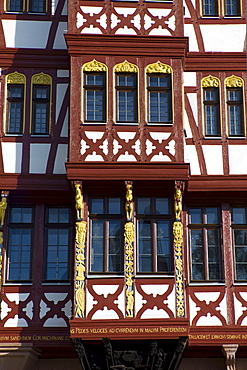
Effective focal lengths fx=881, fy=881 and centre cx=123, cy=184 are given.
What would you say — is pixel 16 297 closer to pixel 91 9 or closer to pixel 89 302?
pixel 89 302

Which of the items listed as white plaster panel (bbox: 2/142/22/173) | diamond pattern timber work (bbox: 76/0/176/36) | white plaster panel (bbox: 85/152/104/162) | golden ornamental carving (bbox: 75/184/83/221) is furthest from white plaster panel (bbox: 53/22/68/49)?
golden ornamental carving (bbox: 75/184/83/221)

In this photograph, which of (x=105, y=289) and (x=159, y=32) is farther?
A: (x=159, y=32)

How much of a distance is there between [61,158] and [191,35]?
511cm

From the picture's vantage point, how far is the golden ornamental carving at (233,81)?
79.0 ft

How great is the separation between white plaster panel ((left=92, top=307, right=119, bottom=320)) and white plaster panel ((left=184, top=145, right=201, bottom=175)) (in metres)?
4.41

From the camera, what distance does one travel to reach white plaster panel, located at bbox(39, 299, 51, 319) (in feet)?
72.7

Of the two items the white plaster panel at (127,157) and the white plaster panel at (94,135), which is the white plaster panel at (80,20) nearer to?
the white plaster panel at (94,135)

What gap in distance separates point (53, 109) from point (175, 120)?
3.35m

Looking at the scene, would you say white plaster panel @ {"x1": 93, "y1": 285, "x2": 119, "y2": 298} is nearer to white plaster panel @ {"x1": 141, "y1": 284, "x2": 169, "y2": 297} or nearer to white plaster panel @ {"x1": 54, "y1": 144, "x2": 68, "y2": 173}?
white plaster panel @ {"x1": 141, "y1": 284, "x2": 169, "y2": 297}

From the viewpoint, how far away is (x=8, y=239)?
22.8 meters

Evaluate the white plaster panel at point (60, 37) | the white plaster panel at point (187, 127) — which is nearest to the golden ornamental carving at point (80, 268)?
the white plaster panel at point (187, 127)

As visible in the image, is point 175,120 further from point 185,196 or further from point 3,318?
point 3,318

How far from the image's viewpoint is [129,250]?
71.9ft

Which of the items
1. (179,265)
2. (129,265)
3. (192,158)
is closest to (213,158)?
(192,158)
